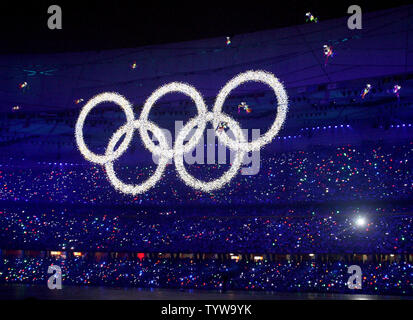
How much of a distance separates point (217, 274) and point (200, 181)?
410 cm

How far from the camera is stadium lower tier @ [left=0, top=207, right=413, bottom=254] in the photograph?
18828 mm

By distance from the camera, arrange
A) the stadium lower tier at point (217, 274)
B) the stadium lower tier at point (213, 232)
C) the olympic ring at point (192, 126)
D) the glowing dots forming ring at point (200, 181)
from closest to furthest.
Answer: the olympic ring at point (192, 126) → the stadium lower tier at point (217, 274) → the glowing dots forming ring at point (200, 181) → the stadium lower tier at point (213, 232)

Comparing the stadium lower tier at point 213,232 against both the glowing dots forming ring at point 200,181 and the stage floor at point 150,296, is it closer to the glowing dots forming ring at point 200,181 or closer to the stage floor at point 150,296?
the glowing dots forming ring at point 200,181

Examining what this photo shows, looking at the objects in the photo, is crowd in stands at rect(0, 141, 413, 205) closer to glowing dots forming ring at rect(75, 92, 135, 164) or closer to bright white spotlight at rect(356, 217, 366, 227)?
bright white spotlight at rect(356, 217, 366, 227)

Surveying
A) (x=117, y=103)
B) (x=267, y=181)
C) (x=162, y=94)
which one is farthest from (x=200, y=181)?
(x=117, y=103)

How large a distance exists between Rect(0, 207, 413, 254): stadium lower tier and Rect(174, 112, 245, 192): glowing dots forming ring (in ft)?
4.98

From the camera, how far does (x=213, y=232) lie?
2138cm

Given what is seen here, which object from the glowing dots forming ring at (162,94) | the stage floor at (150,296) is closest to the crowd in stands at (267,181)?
the glowing dots forming ring at (162,94)

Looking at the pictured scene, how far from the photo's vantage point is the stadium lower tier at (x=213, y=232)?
18.8 metres

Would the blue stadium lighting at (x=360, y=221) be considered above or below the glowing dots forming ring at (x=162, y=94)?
below

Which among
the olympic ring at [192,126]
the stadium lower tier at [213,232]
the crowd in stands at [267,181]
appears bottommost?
the stadium lower tier at [213,232]

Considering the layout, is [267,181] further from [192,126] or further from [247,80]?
[192,126]

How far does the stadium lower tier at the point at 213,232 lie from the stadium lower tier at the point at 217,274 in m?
0.57
